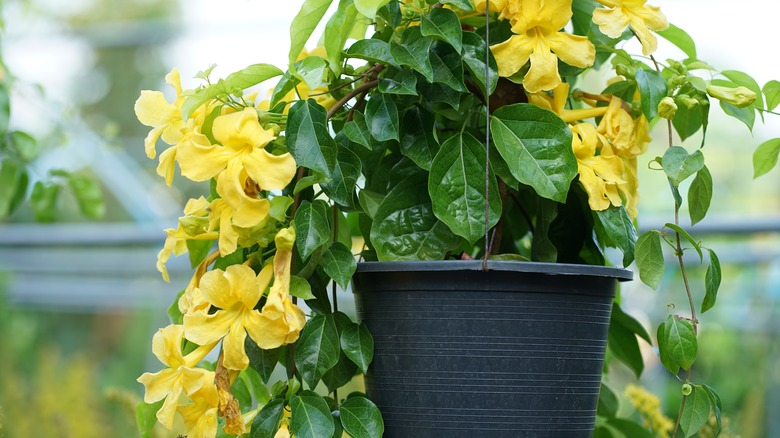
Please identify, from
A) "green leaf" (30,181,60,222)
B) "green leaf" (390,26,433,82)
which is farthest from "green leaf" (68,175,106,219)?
"green leaf" (390,26,433,82)

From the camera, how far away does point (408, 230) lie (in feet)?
2.58

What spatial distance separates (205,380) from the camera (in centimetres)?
71

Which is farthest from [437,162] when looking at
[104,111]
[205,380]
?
[104,111]

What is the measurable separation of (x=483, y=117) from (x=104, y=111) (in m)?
7.30

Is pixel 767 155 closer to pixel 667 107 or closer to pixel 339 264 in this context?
pixel 667 107

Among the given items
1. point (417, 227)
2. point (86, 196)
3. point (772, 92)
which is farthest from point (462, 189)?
point (86, 196)

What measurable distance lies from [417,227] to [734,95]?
13.3 inches

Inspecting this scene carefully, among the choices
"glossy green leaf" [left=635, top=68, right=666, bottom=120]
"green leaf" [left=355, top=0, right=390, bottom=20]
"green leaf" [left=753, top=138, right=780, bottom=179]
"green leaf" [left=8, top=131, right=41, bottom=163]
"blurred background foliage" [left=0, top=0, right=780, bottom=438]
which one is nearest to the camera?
"green leaf" [left=355, top=0, right=390, bottom=20]

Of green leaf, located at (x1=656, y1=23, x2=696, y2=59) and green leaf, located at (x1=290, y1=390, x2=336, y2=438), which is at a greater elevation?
green leaf, located at (x1=656, y1=23, x2=696, y2=59)

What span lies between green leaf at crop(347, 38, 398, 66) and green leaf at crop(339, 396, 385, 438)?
1.05 ft

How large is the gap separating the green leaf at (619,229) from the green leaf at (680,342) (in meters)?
0.08

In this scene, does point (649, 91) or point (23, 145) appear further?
point (23, 145)

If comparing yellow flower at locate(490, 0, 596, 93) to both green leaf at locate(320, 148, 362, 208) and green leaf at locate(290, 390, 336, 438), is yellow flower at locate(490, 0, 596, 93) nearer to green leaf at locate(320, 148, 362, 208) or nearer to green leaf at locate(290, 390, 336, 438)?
green leaf at locate(320, 148, 362, 208)

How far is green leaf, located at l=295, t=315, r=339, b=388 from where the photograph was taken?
74cm
